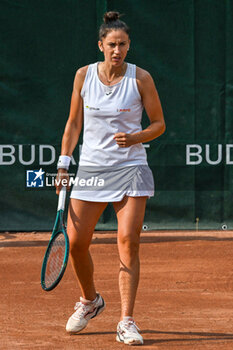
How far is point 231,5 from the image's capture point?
719 cm

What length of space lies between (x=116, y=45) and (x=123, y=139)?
48cm

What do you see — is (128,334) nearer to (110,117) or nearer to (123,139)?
(123,139)

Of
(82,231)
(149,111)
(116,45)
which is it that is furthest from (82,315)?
(116,45)

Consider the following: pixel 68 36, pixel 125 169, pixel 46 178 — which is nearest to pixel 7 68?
pixel 68 36

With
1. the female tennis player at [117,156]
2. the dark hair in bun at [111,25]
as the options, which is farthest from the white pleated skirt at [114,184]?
the dark hair in bun at [111,25]

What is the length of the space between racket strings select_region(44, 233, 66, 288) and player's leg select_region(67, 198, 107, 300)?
56 mm

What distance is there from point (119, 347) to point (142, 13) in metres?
4.25

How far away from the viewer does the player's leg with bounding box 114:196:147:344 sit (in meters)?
3.72

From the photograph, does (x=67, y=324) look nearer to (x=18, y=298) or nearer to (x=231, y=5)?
(x=18, y=298)

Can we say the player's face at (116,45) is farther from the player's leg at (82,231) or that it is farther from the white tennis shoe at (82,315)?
the white tennis shoe at (82,315)

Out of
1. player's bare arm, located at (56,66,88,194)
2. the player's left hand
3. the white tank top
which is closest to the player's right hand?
player's bare arm, located at (56,66,88,194)

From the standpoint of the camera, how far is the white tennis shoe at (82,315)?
392 centimetres

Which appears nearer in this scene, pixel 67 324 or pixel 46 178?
pixel 67 324

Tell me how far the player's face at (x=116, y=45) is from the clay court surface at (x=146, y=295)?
56.8 inches
